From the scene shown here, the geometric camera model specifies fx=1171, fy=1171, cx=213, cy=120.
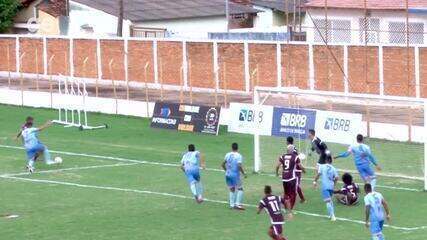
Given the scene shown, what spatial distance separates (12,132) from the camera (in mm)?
49062

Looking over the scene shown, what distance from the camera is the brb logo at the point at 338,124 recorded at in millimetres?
34531

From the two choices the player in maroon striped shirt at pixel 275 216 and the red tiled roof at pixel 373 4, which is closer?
the player in maroon striped shirt at pixel 275 216

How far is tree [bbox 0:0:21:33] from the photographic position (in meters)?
76.4

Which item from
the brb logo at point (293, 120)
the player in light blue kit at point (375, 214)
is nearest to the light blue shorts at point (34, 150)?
the brb logo at point (293, 120)

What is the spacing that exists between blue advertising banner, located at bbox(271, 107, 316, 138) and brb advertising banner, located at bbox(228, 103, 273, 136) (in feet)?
0.85

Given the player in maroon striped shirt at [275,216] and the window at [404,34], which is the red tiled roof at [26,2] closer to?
the window at [404,34]

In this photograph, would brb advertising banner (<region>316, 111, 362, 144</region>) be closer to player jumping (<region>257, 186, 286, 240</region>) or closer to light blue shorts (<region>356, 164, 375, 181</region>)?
light blue shorts (<region>356, 164, 375, 181</region>)

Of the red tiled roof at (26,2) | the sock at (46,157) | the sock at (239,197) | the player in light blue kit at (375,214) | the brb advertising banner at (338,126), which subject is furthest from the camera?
the red tiled roof at (26,2)

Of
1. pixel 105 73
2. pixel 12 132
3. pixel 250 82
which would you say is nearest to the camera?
pixel 12 132

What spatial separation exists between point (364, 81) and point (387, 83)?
4.30 ft

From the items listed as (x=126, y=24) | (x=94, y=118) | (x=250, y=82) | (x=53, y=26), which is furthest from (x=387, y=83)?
(x=53, y=26)

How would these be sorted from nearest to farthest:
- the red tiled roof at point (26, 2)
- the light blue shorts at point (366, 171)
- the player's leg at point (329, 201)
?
the player's leg at point (329, 201), the light blue shorts at point (366, 171), the red tiled roof at point (26, 2)

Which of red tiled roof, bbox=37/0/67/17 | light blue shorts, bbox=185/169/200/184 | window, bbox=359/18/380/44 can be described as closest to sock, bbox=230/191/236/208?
light blue shorts, bbox=185/169/200/184

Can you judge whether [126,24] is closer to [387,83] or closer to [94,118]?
[94,118]
